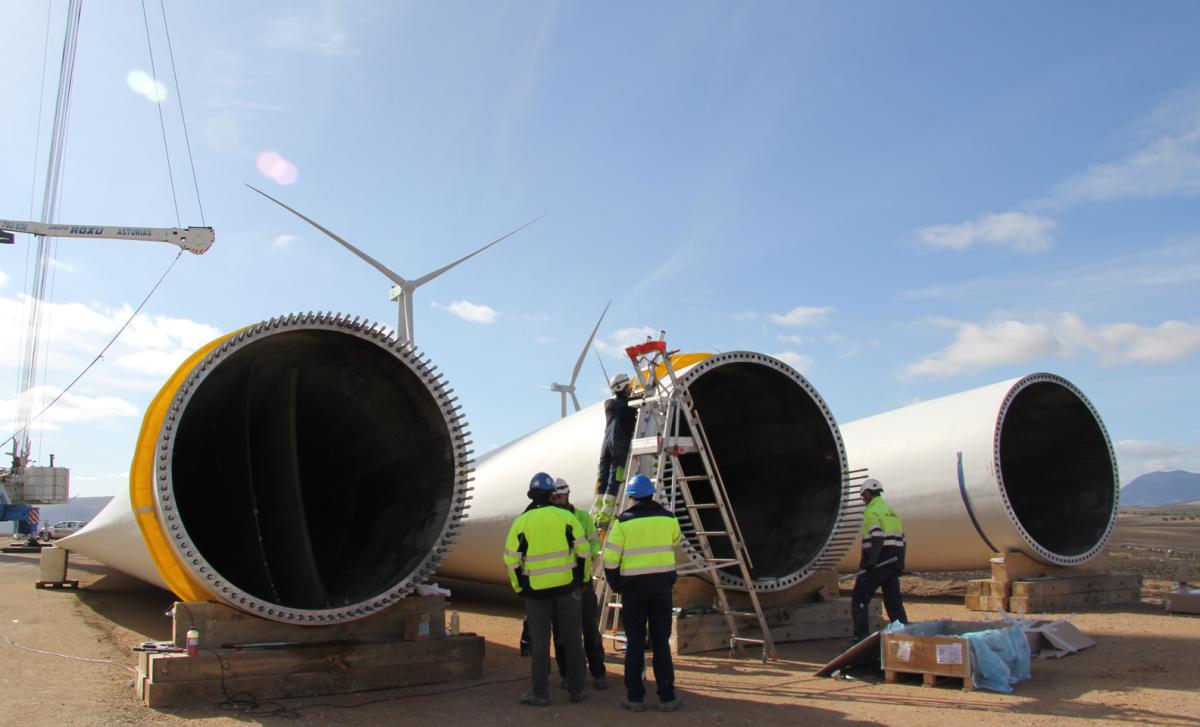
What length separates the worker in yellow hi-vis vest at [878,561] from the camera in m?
7.81

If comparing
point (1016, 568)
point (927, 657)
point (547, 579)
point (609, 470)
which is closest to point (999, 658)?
point (927, 657)

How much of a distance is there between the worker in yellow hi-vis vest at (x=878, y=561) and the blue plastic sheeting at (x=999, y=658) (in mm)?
1290

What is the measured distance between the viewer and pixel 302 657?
616 cm

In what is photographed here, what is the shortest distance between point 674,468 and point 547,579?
200cm

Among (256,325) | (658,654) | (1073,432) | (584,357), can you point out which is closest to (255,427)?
(256,325)

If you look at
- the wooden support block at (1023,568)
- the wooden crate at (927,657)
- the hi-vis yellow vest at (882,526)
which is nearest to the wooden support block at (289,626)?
the wooden crate at (927,657)

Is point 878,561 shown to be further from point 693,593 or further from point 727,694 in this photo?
point 727,694

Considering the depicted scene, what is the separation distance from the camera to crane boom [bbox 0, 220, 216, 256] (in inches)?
1280

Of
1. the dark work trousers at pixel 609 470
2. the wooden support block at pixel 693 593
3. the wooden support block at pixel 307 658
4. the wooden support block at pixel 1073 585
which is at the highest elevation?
the dark work trousers at pixel 609 470

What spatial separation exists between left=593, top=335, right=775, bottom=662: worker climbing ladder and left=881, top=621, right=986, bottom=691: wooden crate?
4.07 feet

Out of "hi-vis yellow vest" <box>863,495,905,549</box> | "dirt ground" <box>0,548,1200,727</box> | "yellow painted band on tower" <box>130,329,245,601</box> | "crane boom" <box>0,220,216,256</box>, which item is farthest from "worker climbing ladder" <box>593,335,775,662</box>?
"crane boom" <box>0,220,216,256</box>

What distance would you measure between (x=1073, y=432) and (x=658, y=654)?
27.9 feet

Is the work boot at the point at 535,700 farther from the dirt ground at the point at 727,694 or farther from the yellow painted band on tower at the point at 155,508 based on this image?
the yellow painted band on tower at the point at 155,508

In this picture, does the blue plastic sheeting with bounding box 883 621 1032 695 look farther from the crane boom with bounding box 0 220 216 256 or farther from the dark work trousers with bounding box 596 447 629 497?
the crane boom with bounding box 0 220 216 256
